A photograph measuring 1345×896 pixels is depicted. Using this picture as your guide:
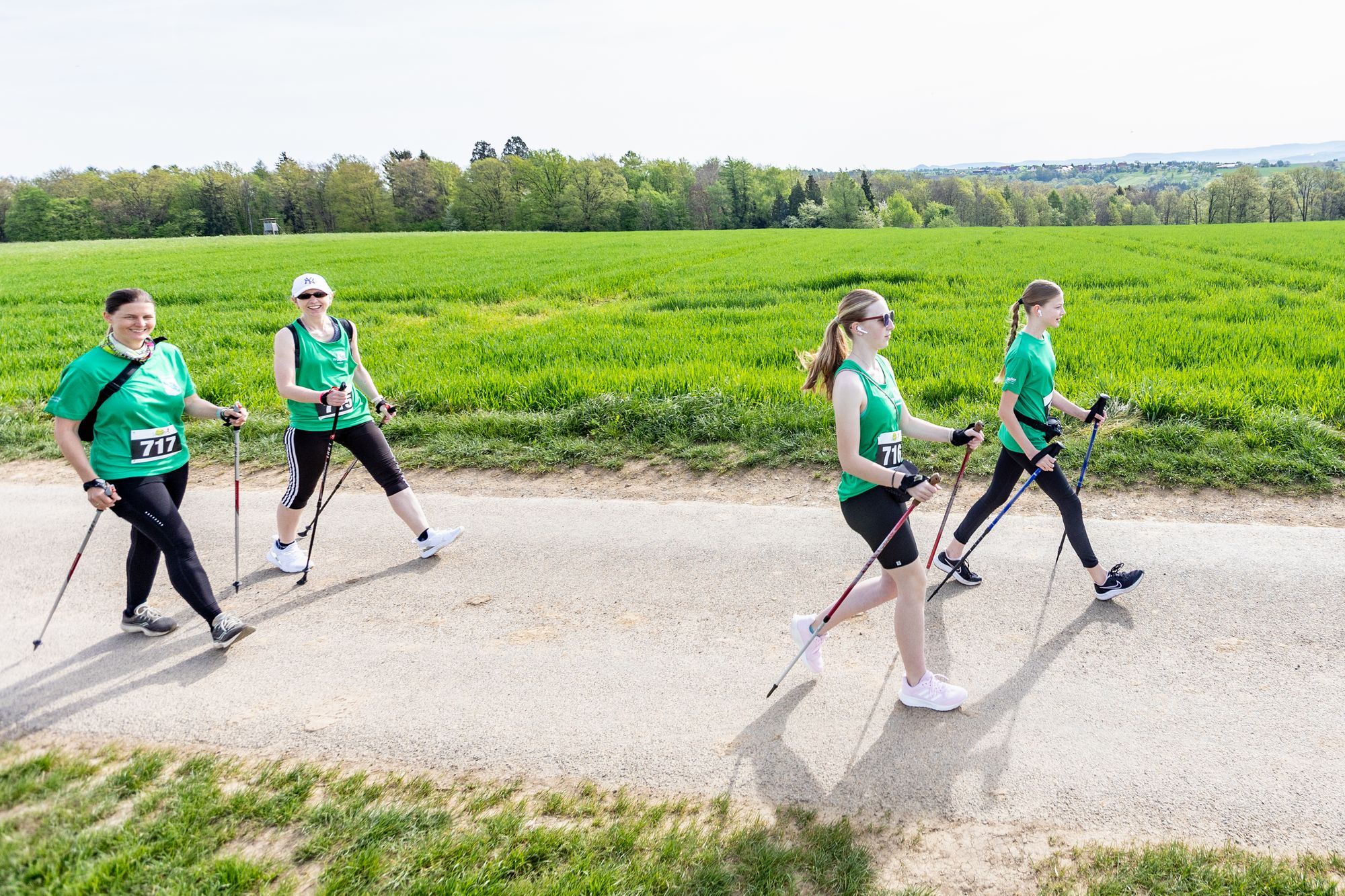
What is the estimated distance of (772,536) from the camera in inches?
236

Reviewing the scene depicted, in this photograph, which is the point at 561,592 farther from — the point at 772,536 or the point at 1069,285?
the point at 1069,285

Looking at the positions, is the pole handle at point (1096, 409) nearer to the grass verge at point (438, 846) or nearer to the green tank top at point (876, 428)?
the green tank top at point (876, 428)

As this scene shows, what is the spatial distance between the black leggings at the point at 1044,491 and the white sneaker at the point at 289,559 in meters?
4.78

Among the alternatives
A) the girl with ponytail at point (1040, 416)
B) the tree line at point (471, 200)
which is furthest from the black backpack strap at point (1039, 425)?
the tree line at point (471, 200)

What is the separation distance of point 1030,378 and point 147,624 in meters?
5.77

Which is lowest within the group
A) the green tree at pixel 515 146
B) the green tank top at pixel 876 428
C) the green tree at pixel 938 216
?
the green tank top at pixel 876 428

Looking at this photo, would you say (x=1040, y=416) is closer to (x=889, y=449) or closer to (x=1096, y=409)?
(x=1096, y=409)

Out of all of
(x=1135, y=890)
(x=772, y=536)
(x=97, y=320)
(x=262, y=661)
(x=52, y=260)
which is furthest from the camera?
(x=52, y=260)

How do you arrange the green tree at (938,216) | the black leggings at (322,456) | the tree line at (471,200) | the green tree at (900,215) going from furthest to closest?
the green tree at (938,216) < the green tree at (900,215) < the tree line at (471,200) < the black leggings at (322,456)

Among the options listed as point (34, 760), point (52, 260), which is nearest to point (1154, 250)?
point (34, 760)

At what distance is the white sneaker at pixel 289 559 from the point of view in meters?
5.80

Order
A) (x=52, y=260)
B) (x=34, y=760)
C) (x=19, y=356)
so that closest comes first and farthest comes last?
1. (x=34, y=760)
2. (x=19, y=356)
3. (x=52, y=260)

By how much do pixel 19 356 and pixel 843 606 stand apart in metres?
16.0

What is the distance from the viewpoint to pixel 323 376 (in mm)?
5641
